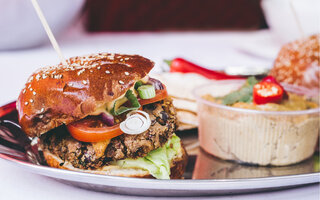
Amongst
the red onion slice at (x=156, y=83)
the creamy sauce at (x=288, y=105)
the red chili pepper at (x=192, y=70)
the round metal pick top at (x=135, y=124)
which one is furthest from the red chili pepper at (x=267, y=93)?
the red chili pepper at (x=192, y=70)

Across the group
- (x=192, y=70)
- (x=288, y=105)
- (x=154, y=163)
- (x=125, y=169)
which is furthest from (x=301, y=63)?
(x=125, y=169)

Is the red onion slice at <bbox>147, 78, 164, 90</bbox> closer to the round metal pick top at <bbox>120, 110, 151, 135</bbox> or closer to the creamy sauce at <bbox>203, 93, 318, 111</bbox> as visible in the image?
the round metal pick top at <bbox>120, 110, 151, 135</bbox>

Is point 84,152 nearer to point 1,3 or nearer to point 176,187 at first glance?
point 176,187

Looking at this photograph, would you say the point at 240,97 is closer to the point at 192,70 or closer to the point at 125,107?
the point at 125,107

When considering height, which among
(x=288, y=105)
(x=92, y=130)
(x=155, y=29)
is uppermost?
(x=92, y=130)

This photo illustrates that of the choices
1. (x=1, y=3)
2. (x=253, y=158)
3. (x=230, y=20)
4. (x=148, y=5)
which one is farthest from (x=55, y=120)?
(x=230, y=20)

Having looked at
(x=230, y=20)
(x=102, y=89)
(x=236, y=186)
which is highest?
(x=102, y=89)
